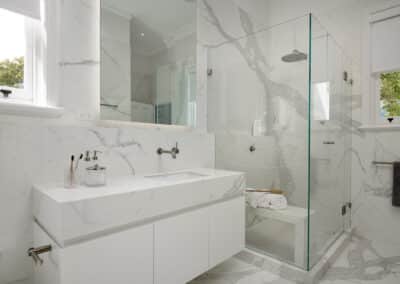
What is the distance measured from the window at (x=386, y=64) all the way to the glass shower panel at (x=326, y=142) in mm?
407

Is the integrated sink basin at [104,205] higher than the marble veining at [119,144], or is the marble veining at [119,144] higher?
the marble veining at [119,144]

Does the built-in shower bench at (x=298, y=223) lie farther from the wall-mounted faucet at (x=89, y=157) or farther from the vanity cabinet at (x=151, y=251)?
the wall-mounted faucet at (x=89, y=157)

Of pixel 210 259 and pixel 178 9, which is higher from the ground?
pixel 178 9

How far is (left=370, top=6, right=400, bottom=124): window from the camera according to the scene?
85.4 inches

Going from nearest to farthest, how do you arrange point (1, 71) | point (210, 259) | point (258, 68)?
point (1, 71) < point (210, 259) < point (258, 68)

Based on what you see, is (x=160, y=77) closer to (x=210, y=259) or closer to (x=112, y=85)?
(x=112, y=85)

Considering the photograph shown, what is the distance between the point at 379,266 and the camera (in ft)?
5.90

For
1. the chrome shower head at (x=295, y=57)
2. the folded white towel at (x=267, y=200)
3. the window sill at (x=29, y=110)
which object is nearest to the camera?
the window sill at (x=29, y=110)

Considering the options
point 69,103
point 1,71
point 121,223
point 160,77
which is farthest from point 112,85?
point 121,223

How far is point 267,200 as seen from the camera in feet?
6.28

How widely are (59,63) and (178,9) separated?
1105 mm

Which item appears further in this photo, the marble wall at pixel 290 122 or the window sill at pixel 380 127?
the window sill at pixel 380 127

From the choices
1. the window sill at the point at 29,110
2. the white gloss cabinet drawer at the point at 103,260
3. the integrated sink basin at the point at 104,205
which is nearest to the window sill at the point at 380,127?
the integrated sink basin at the point at 104,205

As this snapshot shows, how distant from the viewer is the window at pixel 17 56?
1.19 metres
